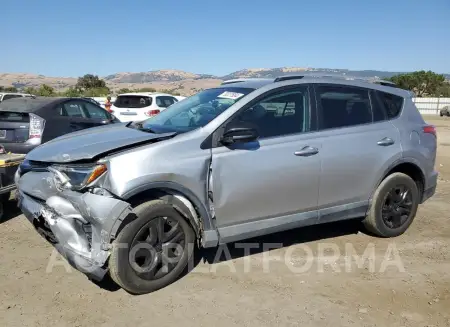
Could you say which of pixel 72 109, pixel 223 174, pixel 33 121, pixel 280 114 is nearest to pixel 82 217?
pixel 223 174

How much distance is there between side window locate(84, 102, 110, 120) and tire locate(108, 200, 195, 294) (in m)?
5.56

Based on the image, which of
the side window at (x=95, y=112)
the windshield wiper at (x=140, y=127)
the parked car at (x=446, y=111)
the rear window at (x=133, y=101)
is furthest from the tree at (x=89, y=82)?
the windshield wiper at (x=140, y=127)

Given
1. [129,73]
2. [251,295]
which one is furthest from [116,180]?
[129,73]

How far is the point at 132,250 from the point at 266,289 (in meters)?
1.20

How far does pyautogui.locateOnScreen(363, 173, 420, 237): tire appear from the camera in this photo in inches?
184

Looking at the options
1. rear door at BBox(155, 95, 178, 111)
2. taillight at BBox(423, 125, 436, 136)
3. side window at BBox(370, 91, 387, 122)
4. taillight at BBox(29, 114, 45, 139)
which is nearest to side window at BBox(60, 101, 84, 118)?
taillight at BBox(29, 114, 45, 139)

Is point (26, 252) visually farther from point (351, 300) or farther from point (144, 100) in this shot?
point (144, 100)

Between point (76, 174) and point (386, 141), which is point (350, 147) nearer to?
point (386, 141)

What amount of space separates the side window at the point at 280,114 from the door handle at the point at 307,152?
0.64 ft

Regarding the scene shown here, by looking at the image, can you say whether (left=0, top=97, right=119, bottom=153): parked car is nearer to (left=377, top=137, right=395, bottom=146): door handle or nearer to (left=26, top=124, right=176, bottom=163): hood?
(left=26, top=124, right=176, bottom=163): hood

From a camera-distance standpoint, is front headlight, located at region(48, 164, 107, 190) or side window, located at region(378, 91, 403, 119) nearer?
front headlight, located at region(48, 164, 107, 190)

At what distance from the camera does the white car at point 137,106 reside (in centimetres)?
1328

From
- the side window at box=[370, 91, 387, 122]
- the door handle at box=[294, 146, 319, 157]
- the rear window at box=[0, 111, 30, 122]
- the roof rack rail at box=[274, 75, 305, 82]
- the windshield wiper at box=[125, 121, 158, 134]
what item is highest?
the roof rack rail at box=[274, 75, 305, 82]

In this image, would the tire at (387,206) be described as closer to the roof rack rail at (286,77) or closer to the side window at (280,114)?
the side window at (280,114)
